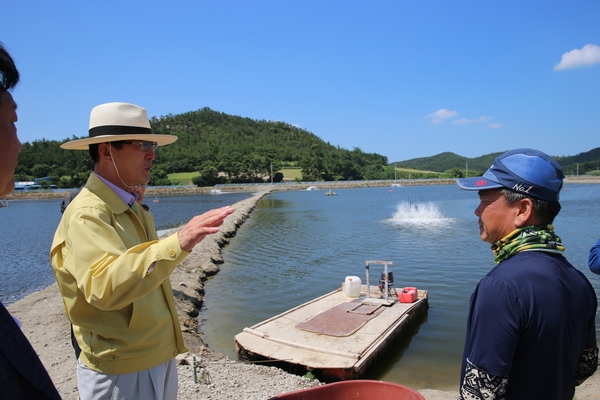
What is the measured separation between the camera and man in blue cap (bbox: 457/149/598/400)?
189cm

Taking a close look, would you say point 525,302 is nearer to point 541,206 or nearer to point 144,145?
point 541,206

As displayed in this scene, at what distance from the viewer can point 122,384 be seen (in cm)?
252

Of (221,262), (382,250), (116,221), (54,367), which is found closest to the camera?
(116,221)

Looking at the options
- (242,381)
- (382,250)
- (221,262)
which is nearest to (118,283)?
(242,381)

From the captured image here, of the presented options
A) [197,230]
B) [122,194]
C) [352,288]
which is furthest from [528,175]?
[352,288]

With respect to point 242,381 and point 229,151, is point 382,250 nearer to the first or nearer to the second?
point 242,381

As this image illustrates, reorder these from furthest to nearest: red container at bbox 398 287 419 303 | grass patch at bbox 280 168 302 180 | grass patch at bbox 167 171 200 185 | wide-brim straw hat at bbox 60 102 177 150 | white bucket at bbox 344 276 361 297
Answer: grass patch at bbox 280 168 302 180 < grass patch at bbox 167 171 200 185 < white bucket at bbox 344 276 361 297 < red container at bbox 398 287 419 303 < wide-brim straw hat at bbox 60 102 177 150

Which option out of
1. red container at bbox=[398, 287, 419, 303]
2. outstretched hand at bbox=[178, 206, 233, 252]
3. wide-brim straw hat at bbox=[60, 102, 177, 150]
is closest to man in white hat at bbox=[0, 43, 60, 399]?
outstretched hand at bbox=[178, 206, 233, 252]

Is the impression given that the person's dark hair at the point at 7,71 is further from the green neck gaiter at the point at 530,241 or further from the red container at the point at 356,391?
the red container at the point at 356,391

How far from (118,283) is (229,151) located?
171 metres

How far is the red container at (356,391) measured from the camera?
3.93 m

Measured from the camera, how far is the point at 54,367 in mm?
7102

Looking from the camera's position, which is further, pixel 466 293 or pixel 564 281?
pixel 466 293

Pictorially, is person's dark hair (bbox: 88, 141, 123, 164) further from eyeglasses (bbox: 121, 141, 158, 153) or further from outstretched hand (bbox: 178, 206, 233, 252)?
outstretched hand (bbox: 178, 206, 233, 252)
